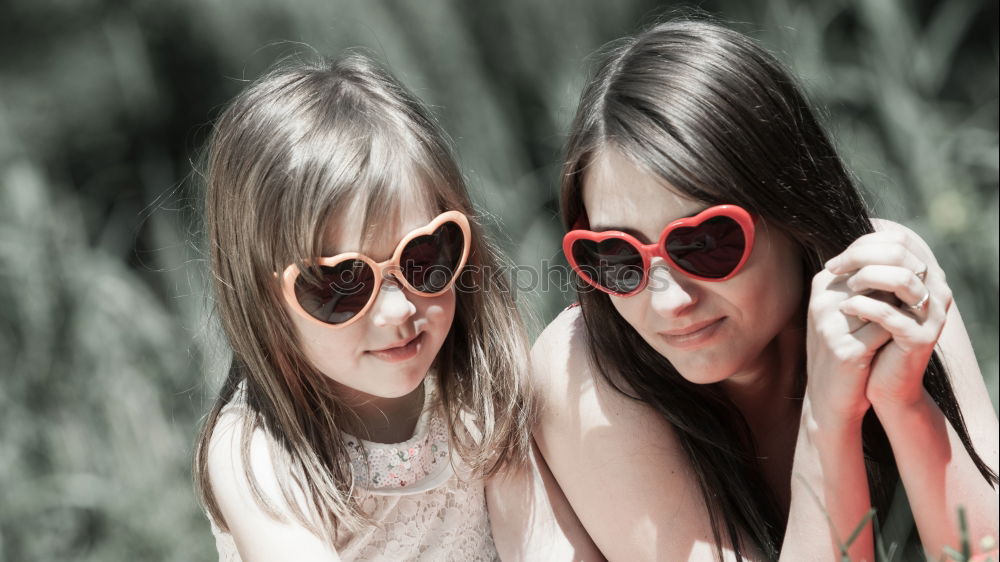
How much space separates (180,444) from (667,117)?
201 centimetres

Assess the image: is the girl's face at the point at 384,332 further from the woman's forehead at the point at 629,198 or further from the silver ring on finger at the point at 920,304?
the silver ring on finger at the point at 920,304

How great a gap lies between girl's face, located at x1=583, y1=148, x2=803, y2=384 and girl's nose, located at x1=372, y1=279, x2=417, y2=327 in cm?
34

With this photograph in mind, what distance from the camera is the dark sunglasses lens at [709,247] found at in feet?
5.04

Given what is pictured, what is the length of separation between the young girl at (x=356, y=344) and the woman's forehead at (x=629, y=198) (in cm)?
27

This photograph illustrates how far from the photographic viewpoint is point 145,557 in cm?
272

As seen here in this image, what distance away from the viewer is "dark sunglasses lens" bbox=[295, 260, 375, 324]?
1683 mm

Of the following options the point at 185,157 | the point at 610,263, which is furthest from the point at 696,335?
the point at 185,157

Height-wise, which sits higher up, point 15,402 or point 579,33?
point 579,33

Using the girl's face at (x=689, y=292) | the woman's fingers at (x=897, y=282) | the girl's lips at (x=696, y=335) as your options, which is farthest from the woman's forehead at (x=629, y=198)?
the woman's fingers at (x=897, y=282)

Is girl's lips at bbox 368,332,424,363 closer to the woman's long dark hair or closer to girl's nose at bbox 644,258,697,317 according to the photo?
the woman's long dark hair

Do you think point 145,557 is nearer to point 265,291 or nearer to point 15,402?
point 15,402

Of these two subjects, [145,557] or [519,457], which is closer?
[519,457]

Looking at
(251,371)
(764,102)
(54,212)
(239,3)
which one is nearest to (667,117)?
(764,102)

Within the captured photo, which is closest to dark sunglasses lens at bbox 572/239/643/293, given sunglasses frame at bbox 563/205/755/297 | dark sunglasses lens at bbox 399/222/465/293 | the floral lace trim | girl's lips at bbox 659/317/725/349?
sunglasses frame at bbox 563/205/755/297
